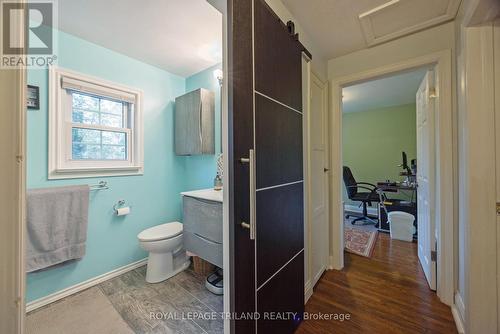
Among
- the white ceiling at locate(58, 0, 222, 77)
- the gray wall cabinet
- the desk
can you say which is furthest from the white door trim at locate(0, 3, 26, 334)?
the desk

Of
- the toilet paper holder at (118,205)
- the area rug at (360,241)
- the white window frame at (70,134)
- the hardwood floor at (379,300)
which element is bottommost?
the hardwood floor at (379,300)

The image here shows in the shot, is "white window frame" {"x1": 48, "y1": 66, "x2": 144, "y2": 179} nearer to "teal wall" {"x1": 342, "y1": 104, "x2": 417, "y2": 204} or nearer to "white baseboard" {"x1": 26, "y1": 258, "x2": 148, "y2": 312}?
"white baseboard" {"x1": 26, "y1": 258, "x2": 148, "y2": 312}

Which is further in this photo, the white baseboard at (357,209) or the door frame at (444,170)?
the white baseboard at (357,209)

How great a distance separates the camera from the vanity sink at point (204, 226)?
5.48 ft

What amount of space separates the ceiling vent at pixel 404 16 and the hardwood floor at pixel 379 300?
231cm

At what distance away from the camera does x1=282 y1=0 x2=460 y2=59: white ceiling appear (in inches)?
58.7

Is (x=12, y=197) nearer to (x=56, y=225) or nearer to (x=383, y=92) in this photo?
(x=56, y=225)

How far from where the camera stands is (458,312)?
4.93 feet

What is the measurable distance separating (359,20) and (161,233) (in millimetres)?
2611

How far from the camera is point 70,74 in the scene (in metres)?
1.87

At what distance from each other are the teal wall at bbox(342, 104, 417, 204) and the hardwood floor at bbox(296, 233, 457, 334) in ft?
8.53

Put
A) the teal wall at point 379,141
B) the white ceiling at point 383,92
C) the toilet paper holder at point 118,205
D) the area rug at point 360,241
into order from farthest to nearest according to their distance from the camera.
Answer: the teal wall at point 379,141, the white ceiling at point 383,92, the area rug at point 360,241, the toilet paper holder at point 118,205

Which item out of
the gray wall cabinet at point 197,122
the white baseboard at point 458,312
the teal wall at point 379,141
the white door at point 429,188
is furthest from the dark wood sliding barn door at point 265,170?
the teal wall at point 379,141

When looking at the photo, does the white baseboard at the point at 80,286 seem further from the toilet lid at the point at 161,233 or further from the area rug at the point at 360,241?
the area rug at the point at 360,241
